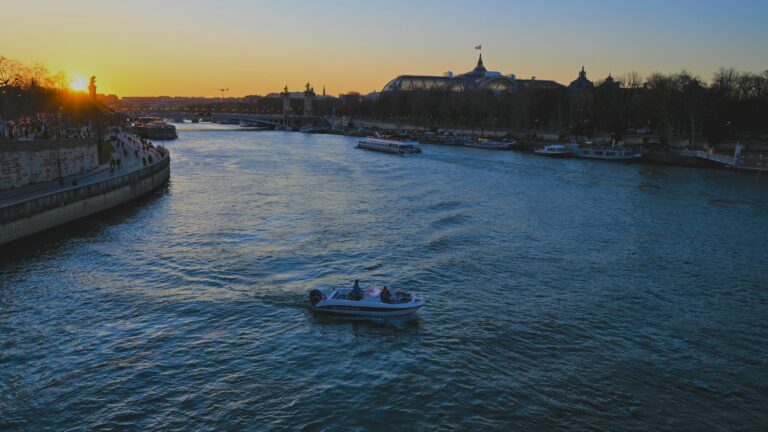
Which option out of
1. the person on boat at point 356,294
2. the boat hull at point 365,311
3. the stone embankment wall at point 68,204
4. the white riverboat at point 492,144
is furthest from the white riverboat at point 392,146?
the boat hull at point 365,311

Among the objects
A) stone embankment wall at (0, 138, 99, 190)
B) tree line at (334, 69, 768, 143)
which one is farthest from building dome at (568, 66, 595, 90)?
stone embankment wall at (0, 138, 99, 190)

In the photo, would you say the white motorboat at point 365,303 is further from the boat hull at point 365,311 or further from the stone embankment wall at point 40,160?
the stone embankment wall at point 40,160

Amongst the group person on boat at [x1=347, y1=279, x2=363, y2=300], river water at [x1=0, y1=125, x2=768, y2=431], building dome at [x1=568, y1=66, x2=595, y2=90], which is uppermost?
building dome at [x1=568, y1=66, x2=595, y2=90]

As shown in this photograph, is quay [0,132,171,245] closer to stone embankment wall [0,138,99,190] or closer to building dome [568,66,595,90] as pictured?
stone embankment wall [0,138,99,190]

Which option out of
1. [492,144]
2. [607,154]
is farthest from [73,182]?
[492,144]

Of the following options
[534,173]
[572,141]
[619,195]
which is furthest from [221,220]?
[572,141]
